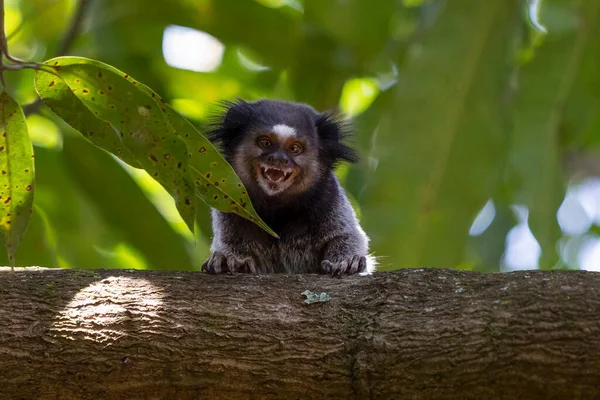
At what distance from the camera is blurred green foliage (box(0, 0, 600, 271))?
4.26m

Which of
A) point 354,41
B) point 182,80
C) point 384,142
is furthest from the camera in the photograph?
point 182,80

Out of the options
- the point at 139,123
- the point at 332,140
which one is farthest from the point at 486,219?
the point at 139,123

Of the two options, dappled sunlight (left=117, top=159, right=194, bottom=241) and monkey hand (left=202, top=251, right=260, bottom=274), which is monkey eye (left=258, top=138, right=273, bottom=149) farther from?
dappled sunlight (left=117, top=159, right=194, bottom=241)

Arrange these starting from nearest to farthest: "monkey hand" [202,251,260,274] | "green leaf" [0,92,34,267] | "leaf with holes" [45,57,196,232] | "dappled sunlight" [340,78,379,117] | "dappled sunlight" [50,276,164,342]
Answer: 1. "leaf with holes" [45,57,196,232]
2. "green leaf" [0,92,34,267]
3. "dappled sunlight" [50,276,164,342]
4. "monkey hand" [202,251,260,274]
5. "dappled sunlight" [340,78,379,117]

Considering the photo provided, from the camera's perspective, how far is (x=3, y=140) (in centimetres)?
282

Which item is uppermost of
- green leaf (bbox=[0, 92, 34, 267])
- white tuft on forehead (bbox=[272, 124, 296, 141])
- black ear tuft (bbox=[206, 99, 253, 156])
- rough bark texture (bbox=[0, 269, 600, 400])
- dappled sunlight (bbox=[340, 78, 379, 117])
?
dappled sunlight (bbox=[340, 78, 379, 117])

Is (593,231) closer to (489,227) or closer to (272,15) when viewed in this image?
(489,227)

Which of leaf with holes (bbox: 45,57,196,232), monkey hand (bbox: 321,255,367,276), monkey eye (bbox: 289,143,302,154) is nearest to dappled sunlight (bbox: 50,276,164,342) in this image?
leaf with holes (bbox: 45,57,196,232)

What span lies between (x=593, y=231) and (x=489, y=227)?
3.64m

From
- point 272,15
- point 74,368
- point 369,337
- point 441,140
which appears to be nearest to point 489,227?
point 441,140

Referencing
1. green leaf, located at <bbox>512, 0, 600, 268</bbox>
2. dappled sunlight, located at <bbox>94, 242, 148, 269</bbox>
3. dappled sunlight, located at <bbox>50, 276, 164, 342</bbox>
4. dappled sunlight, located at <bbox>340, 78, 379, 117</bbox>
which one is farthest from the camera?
dappled sunlight, located at <bbox>340, 78, 379, 117</bbox>

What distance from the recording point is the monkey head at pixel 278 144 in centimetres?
467

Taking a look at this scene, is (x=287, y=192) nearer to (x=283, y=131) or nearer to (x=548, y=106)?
(x=283, y=131)

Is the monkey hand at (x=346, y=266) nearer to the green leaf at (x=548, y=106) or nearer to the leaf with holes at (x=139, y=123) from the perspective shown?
the green leaf at (x=548, y=106)
